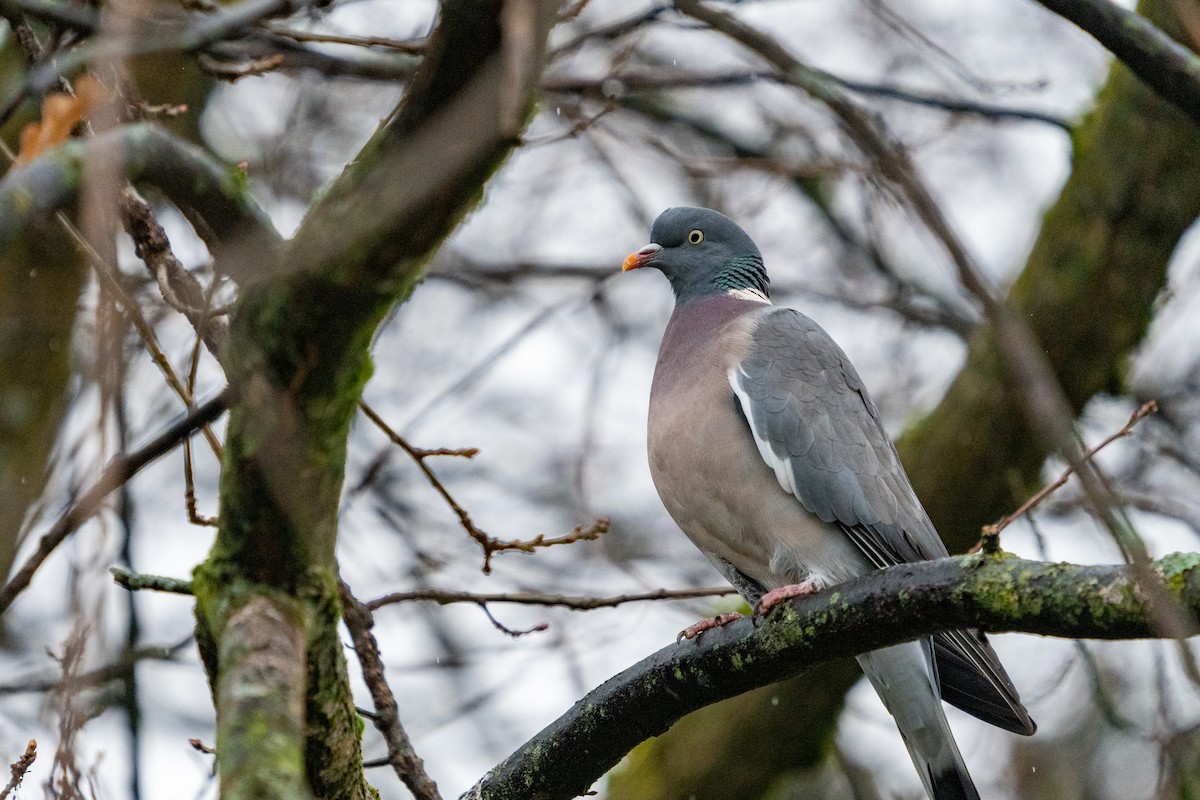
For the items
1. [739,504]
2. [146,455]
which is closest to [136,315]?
[146,455]

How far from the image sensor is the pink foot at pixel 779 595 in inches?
116

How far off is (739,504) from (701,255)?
1304mm

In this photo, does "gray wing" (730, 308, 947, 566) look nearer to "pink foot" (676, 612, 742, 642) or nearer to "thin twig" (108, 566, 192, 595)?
"pink foot" (676, 612, 742, 642)

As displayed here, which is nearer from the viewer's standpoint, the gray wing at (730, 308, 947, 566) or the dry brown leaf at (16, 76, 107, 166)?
the dry brown leaf at (16, 76, 107, 166)

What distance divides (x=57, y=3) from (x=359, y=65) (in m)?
2.47

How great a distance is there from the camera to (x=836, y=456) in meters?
3.96

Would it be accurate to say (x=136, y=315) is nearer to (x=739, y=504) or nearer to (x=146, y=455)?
(x=146, y=455)

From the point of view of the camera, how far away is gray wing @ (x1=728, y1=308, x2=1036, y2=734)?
3.81m

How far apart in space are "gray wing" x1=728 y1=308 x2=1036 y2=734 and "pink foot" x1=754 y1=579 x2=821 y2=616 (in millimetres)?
461

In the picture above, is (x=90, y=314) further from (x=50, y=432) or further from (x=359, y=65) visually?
(x=359, y=65)

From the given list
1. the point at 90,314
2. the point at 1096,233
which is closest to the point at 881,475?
the point at 1096,233

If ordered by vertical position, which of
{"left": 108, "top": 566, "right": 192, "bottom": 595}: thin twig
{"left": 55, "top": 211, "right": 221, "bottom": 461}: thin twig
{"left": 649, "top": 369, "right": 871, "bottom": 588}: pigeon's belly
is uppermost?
{"left": 649, "top": 369, "right": 871, "bottom": 588}: pigeon's belly

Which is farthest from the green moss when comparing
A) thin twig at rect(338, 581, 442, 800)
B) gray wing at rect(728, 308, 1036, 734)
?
thin twig at rect(338, 581, 442, 800)

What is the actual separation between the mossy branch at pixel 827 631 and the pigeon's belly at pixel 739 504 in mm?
1005
